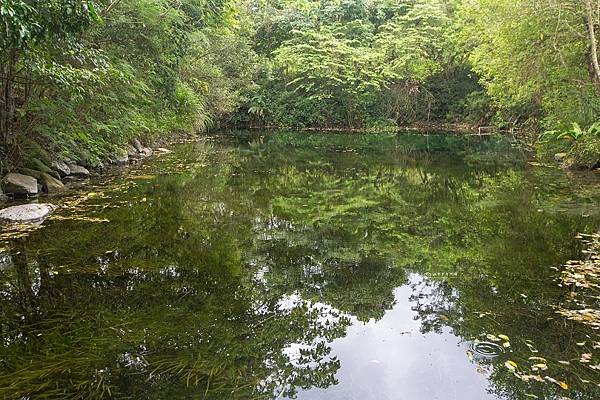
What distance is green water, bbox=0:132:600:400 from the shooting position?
3.46 m

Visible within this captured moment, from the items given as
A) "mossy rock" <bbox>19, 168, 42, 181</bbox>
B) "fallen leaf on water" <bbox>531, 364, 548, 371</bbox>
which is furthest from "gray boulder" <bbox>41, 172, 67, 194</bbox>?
"fallen leaf on water" <bbox>531, 364, 548, 371</bbox>

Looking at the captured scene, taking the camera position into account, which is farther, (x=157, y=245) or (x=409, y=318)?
(x=157, y=245)

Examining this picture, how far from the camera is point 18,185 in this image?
920 centimetres

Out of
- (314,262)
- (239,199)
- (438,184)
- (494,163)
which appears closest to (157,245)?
(314,262)

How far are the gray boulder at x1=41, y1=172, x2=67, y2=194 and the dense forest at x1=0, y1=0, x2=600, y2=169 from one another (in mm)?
A: 540

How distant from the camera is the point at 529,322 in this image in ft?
14.0

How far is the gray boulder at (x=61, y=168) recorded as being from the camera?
1106 cm

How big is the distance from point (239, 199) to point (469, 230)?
→ 4.71 metres

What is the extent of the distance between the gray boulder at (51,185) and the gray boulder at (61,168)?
92 centimetres

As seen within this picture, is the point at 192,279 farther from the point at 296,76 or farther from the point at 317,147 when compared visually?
the point at 296,76

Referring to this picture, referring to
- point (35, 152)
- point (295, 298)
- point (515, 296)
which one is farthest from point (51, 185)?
point (515, 296)

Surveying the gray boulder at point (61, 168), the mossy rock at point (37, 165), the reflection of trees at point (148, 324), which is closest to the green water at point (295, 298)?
the reflection of trees at point (148, 324)

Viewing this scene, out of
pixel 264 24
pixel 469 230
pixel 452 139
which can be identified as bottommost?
pixel 452 139

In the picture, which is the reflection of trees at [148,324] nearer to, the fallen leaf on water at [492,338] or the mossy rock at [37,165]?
the fallen leaf on water at [492,338]
